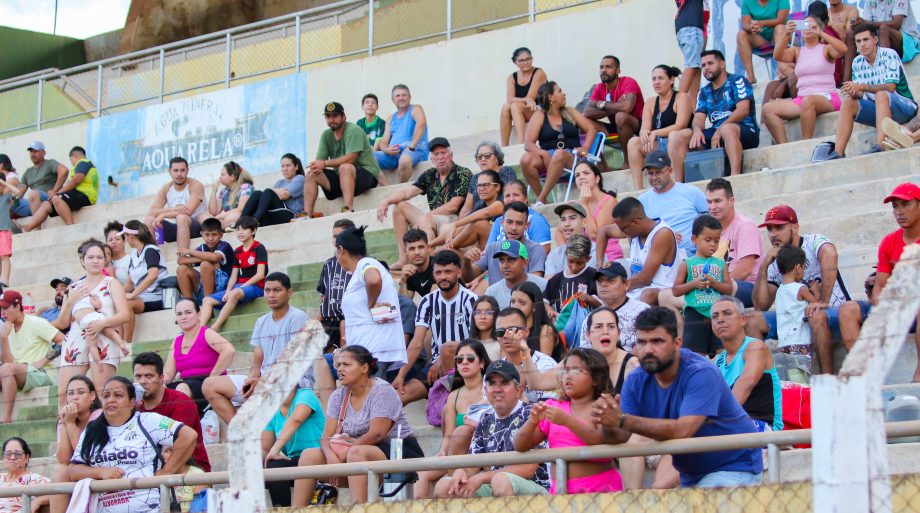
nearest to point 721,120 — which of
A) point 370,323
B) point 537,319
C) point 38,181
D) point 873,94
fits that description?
point 873,94

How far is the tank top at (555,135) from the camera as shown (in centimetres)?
1327

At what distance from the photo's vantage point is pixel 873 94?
450 inches

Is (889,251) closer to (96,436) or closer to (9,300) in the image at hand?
(96,436)

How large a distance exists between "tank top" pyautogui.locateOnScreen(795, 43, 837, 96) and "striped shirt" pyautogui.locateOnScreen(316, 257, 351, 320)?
4.37 meters

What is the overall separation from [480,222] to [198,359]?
247cm

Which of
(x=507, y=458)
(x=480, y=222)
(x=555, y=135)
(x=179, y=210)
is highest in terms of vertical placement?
(x=555, y=135)

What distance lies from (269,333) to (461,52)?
7.34 m

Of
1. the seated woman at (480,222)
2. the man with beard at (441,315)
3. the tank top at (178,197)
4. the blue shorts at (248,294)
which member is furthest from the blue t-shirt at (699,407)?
the tank top at (178,197)

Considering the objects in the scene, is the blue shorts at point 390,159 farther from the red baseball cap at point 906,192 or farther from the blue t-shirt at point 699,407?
the blue t-shirt at point 699,407

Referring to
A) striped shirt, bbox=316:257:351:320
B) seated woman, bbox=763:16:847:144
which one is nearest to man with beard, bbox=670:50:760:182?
seated woman, bbox=763:16:847:144

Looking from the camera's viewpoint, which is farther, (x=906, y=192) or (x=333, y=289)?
(x=333, y=289)

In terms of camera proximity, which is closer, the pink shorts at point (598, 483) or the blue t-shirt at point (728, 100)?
the pink shorts at point (598, 483)

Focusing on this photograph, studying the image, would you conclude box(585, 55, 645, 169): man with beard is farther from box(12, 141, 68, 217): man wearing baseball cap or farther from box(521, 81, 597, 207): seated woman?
box(12, 141, 68, 217): man wearing baseball cap

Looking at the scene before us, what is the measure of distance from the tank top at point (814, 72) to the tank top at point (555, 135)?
204cm
